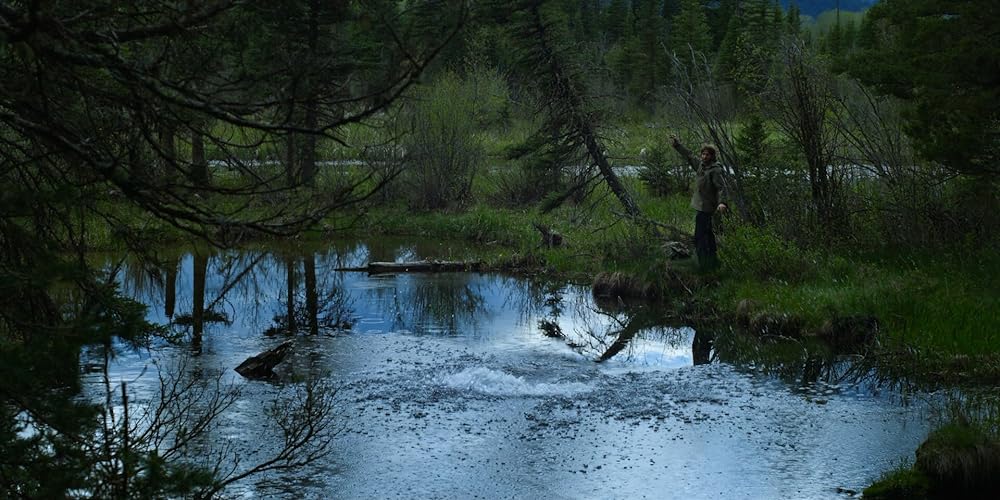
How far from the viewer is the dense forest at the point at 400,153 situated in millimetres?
4441

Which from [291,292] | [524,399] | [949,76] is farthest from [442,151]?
[524,399]

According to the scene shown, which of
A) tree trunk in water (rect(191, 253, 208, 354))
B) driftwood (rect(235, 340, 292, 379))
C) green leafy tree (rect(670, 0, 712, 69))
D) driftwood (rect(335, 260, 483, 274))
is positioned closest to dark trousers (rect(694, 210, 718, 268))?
driftwood (rect(335, 260, 483, 274))

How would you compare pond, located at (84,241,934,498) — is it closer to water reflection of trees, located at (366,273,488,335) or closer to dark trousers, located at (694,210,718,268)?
water reflection of trees, located at (366,273,488,335)

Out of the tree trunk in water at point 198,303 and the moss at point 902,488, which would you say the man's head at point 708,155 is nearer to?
the tree trunk in water at point 198,303

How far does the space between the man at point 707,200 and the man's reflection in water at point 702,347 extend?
6.07 feet

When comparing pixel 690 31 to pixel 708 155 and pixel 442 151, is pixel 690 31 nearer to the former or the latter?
pixel 442 151

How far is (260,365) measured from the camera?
484 inches

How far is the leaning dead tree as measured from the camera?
65.7ft

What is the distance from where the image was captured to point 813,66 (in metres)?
17.1

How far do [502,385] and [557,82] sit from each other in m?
9.68

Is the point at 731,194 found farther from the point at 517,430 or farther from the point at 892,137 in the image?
the point at 517,430

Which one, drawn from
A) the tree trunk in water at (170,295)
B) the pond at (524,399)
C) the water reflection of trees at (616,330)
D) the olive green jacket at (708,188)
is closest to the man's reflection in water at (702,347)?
the pond at (524,399)

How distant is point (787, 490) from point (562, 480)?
1816 millimetres

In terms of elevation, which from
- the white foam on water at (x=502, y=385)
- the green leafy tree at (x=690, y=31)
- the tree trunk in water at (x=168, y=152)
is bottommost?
the white foam on water at (x=502, y=385)
